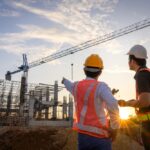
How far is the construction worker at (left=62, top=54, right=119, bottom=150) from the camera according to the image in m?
3.53

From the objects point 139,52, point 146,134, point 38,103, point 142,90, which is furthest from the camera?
point 38,103

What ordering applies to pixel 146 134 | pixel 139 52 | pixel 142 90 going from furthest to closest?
pixel 139 52 < pixel 146 134 < pixel 142 90

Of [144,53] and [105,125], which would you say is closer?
[105,125]

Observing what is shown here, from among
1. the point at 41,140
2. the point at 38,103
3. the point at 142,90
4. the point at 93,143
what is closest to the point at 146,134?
the point at 142,90

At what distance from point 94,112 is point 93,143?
39 cm

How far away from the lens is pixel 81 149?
365 centimetres

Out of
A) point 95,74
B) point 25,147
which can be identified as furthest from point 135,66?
point 25,147

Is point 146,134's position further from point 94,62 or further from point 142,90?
point 94,62

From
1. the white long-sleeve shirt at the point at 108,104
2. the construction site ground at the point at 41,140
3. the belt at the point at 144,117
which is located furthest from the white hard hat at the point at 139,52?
the construction site ground at the point at 41,140

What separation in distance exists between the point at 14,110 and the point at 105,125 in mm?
37513

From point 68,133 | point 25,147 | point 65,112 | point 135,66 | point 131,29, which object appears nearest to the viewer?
point 135,66

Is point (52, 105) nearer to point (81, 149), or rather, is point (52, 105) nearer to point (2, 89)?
point (2, 89)

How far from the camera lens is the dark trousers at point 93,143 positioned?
3504 mm

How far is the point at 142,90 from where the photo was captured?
11.4ft
